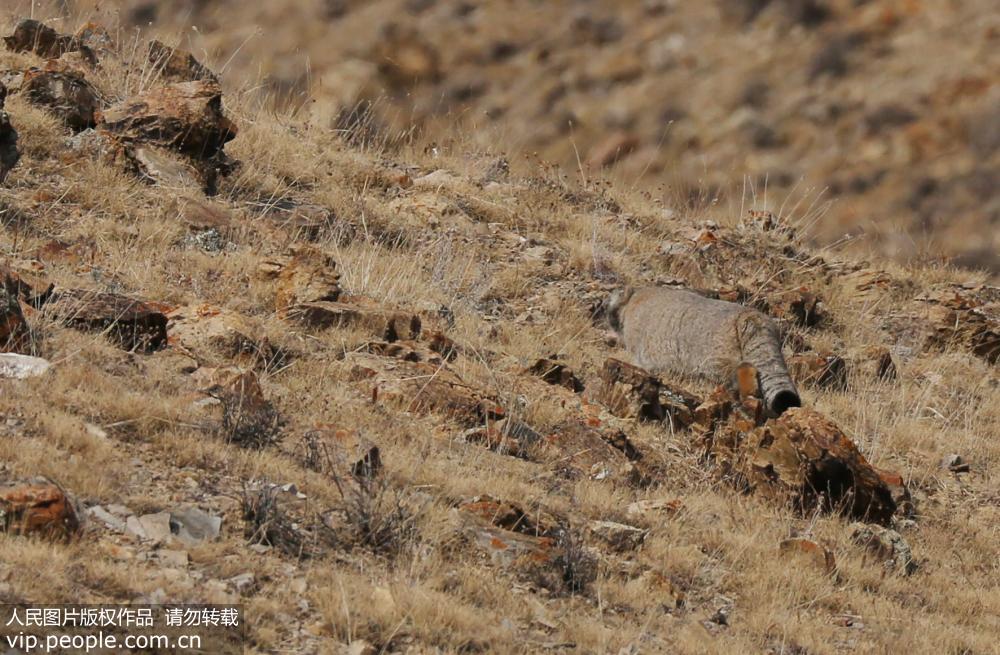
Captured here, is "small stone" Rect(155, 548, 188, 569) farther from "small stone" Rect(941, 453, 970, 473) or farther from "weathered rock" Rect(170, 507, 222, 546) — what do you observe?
"small stone" Rect(941, 453, 970, 473)

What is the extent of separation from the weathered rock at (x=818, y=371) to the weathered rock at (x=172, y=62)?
483 cm

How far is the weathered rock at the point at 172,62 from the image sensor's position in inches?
387

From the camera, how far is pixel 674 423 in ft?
21.4

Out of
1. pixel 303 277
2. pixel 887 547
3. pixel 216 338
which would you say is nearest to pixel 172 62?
pixel 303 277

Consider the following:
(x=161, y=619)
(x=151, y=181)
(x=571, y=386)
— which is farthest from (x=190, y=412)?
(x=151, y=181)

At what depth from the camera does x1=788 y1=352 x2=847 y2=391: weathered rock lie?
26.0 feet

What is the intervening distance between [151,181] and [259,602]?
188 inches

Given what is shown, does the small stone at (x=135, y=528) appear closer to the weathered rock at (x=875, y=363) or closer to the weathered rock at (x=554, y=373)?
the weathered rock at (x=554, y=373)

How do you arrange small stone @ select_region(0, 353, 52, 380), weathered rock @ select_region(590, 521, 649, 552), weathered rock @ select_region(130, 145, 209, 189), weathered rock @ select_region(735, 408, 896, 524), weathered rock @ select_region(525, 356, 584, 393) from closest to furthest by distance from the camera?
small stone @ select_region(0, 353, 52, 380) → weathered rock @ select_region(590, 521, 649, 552) → weathered rock @ select_region(735, 408, 896, 524) → weathered rock @ select_region(525, 356, 584, 393) → weathered rock @ select_region(130, 145, 209, 189)

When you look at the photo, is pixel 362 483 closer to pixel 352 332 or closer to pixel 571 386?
pixel 352 332

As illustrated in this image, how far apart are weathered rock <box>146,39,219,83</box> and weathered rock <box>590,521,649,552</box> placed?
625 centimetres

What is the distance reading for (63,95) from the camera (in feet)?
26.9

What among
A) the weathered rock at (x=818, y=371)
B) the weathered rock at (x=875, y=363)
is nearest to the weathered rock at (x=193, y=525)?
the weathered rock at (x=818, y=371)

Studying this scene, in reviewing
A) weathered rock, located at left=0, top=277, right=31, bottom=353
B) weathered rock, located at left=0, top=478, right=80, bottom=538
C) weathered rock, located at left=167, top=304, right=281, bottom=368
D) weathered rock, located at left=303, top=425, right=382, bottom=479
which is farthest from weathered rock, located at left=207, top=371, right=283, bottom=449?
weathered rock, located at left=0, top=478, right=80, bottom=538
